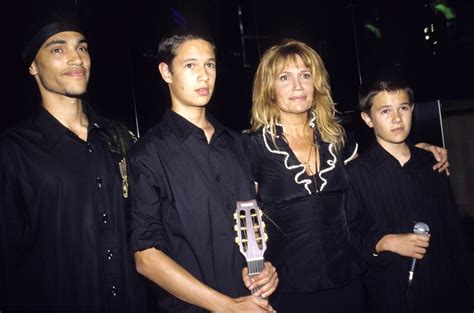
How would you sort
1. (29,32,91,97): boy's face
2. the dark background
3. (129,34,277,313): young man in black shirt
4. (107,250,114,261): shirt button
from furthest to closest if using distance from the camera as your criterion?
the dark background → (29,32,91,97): boy's face → (107,250,114,261): shirt button → (129,34,277,313): young man in black shirt

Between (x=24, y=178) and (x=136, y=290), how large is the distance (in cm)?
92

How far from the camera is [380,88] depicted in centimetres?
275

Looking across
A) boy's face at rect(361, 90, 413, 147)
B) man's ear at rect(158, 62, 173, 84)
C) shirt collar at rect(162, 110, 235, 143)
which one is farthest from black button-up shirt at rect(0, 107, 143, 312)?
boy's face at rect(361, 90, 413, 147)

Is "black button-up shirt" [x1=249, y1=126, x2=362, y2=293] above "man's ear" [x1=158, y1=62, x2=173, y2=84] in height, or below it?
below

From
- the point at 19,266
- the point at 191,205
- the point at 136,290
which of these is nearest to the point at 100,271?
the point at 136,290

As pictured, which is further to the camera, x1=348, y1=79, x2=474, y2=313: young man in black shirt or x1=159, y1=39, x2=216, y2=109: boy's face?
x1=348, y1=79, x2=474, y2=313: young man in black shirt

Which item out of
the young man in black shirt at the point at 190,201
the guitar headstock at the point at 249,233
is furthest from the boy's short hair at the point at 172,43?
the guitar headstock at the point at 249,233

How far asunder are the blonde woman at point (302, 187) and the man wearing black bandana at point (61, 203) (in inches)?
36.3

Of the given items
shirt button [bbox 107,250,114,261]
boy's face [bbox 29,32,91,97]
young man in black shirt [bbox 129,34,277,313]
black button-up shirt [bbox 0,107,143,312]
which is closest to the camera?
young man in black shirt [bbox 129,34,277,313]

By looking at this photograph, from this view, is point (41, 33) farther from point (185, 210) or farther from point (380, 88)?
point (380, 88)

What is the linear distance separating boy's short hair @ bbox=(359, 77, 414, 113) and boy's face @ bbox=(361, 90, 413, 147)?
0.11ft

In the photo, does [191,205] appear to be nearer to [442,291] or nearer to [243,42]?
[442,291]

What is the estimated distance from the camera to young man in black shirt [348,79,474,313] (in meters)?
2.38

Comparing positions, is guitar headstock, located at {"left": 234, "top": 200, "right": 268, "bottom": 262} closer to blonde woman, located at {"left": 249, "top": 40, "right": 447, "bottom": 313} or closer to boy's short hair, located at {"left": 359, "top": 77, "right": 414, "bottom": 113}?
blonde woman, located at {"left": 249, "top": 40, "right": 447, "bottom": 313}
